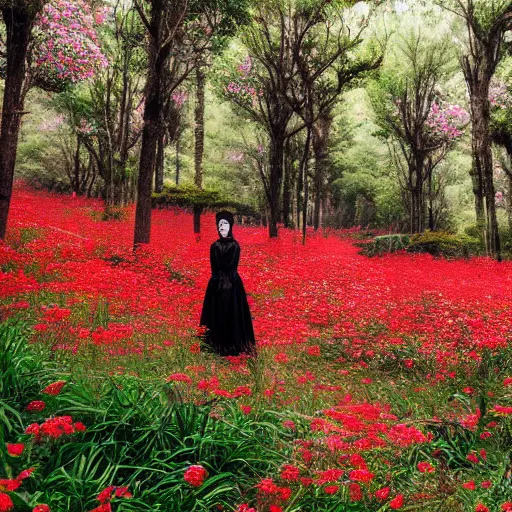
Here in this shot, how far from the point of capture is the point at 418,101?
2484 cm

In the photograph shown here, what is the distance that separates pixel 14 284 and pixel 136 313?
7.59 ft

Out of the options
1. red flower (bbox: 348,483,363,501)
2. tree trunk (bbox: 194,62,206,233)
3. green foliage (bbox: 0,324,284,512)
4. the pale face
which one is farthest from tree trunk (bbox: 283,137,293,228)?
red flower (bbox: 348,483,363,501)

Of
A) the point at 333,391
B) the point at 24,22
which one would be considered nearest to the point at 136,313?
the point at 333,391

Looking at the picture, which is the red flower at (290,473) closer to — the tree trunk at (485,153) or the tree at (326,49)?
the tree trunk at (485,153)

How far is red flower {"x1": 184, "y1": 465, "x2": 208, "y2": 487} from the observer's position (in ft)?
10.7

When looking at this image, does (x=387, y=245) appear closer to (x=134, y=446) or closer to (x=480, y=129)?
(x=480, y=129)

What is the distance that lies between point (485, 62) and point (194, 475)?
1882cm

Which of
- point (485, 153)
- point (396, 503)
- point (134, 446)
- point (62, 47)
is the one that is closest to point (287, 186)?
point (485, 153)

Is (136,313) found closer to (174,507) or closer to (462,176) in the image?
(174,507)

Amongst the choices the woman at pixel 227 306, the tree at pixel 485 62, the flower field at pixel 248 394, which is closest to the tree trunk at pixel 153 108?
the flower field at pixel 248 394

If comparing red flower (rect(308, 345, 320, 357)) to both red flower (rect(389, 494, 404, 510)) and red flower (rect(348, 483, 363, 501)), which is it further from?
red flower (rect(389, 494, 404, 510))

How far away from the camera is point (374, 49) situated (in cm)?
2098

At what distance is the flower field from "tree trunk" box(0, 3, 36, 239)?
155 cm

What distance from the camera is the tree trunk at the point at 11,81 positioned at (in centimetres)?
1031
